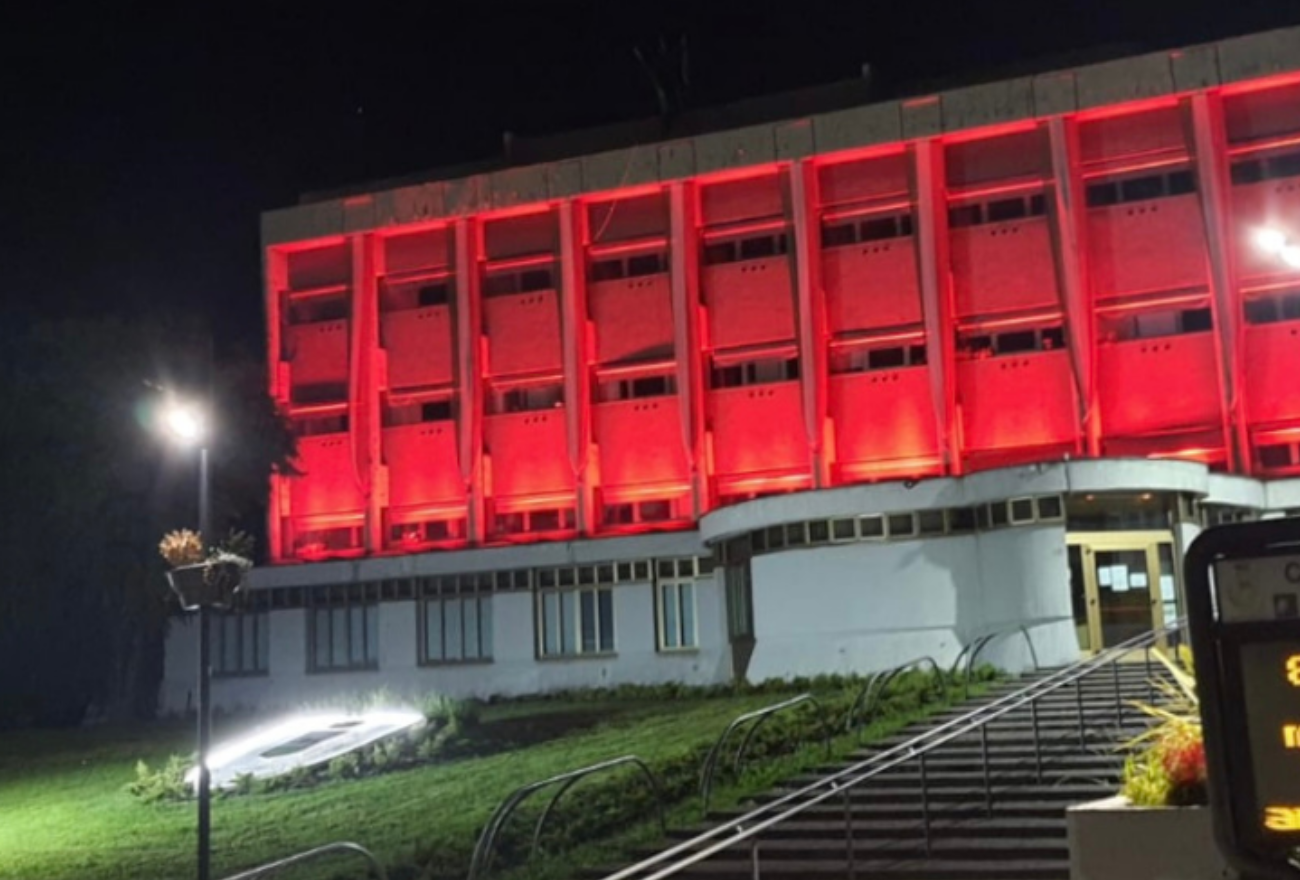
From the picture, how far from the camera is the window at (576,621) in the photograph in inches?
1427

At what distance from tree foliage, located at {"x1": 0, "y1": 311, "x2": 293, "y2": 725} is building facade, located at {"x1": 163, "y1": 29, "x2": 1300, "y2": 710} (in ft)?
9.11

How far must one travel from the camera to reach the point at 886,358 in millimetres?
36438

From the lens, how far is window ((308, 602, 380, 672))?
38.9m

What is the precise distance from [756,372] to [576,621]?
329 inches

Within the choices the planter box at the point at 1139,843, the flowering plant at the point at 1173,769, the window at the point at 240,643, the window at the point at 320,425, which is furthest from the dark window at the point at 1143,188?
the planter box at the point at 1139,843

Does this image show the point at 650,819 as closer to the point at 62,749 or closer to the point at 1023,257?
the point at 62,749

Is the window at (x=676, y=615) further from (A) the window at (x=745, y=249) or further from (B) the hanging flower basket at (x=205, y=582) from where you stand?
(B) the hanging flower basket at (x=205, y=582)

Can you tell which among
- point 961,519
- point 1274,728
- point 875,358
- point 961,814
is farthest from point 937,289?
point 1274,728

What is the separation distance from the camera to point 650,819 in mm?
15227

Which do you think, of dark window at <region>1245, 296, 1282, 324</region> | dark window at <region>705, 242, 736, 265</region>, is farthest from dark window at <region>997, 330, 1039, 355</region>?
dark window at <region>705, 242, 736, 265</region>

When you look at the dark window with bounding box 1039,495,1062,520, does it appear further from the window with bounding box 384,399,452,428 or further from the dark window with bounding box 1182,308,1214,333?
the window with bounding box 384,399,452,428

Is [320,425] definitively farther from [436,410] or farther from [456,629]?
[456,629]

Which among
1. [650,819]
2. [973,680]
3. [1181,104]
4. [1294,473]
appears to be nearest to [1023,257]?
[1181,104]

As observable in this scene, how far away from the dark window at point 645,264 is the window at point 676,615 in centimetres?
913
